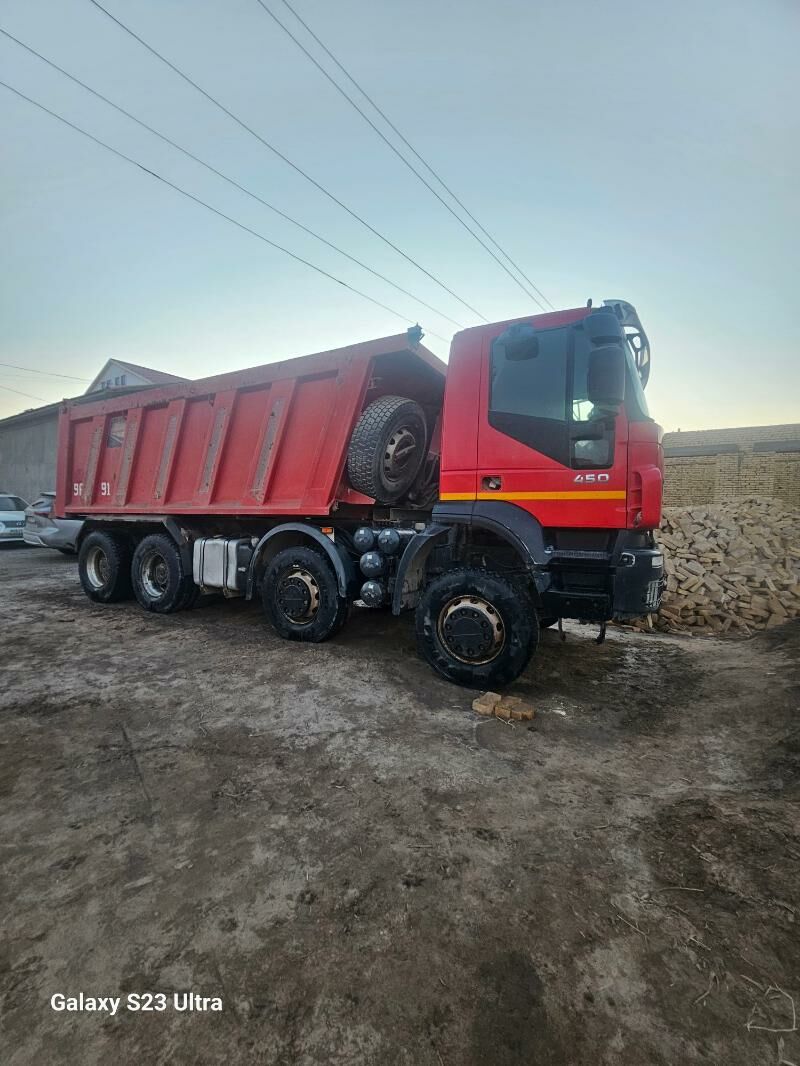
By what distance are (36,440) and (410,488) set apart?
25305mm

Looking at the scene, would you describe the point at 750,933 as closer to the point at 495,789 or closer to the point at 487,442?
the point at 495,789

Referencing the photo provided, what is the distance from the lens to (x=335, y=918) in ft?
5.99

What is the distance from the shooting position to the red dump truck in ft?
12.5

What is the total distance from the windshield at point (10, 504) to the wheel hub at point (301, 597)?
51.2 ft

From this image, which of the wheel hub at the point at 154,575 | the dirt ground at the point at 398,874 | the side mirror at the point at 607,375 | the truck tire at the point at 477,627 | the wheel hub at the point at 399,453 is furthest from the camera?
the wheel hub at the point at 154,575

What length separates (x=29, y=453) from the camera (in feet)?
76.9

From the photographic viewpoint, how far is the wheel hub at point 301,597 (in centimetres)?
537

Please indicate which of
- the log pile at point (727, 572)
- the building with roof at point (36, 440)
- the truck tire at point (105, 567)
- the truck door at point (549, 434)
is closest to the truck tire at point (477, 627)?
the truck door at point (549, 434)

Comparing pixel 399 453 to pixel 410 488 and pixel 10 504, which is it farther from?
pixel 10 504

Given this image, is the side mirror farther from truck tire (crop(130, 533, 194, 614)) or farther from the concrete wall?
the concrete wall

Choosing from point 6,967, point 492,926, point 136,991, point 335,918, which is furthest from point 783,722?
point 6,967

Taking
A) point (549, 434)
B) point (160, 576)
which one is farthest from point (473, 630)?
point (160, 576)

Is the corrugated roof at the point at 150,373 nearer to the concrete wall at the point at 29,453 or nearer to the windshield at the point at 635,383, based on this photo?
the concrete wall at the point at 29,453

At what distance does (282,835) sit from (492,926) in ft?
3.44
